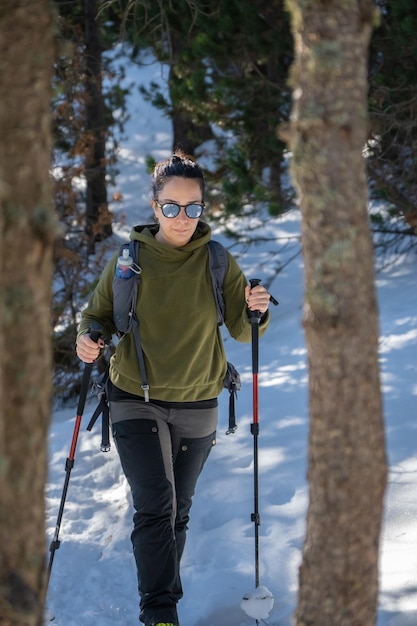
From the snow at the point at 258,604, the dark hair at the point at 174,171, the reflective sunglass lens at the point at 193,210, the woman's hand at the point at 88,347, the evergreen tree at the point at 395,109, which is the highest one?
the evergreen tree at the point at 395,109

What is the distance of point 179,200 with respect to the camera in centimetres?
458

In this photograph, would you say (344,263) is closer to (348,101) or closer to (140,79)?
(348,101)

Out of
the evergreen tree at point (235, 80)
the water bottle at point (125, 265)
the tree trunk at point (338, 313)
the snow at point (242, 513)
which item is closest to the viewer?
the tree trunk at point (338, 313)

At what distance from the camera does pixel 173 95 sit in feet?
32.8

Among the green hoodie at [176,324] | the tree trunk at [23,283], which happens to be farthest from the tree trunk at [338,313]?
the green hoodie at [176,324]

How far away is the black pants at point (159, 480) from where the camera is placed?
4.38m

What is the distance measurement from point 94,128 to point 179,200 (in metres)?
8.37

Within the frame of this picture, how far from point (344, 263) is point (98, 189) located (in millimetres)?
11294

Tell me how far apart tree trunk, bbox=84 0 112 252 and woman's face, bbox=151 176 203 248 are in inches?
245

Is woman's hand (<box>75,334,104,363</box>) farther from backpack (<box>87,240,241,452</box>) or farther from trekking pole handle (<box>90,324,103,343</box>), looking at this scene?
backpack (<box>87,240,241,452</box>)

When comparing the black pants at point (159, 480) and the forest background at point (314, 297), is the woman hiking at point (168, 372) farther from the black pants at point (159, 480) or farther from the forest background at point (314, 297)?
the forest background at point (314, 297)

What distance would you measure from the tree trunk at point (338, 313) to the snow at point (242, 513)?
191 cm

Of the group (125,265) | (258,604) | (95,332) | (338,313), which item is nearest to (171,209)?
(125,265)

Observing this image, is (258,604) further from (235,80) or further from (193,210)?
(235,80)
